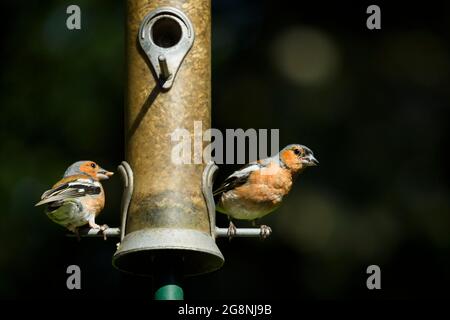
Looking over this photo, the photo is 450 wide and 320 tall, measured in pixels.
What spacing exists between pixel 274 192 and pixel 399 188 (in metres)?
3.68

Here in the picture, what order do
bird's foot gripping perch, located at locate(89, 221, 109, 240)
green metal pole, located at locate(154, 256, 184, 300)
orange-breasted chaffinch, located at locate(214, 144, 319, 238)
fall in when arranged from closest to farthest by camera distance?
green metal pole, located at locate(154, 256, 184, 300)
bird's foot gripping perch, located at locate(89, 221, 109, 240)
orange-breasted chaffinch, located at locate(214, 144, 319, 238)

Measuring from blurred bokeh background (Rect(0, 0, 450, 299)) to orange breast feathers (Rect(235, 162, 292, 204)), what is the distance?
2.21 metres

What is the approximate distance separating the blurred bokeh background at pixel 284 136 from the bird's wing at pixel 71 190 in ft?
9.10

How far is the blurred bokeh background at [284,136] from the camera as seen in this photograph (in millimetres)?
18188

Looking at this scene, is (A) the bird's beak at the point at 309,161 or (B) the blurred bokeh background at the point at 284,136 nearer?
(A) the bird's beak at the point at 309,161

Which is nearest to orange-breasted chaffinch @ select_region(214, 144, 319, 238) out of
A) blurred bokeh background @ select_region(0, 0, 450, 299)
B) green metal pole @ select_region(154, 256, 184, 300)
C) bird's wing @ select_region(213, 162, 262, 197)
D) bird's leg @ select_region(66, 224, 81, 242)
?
bird's wing @ select_region(213, 162, 262, 197)

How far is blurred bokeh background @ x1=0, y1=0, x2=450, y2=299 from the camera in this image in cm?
1819

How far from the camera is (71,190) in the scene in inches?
579

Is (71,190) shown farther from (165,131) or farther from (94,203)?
(165,131)

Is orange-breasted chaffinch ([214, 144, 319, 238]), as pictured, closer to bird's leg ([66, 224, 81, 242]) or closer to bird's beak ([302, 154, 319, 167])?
bird's beak ([302, 154, 319, 167])

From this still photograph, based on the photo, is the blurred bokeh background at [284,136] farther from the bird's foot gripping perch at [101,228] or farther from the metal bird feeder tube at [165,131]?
the metal bird feeder tube at [165,131]

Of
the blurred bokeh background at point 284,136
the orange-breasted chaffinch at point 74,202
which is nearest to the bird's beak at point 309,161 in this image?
the orange-breasted chaffinch at point 74,202
